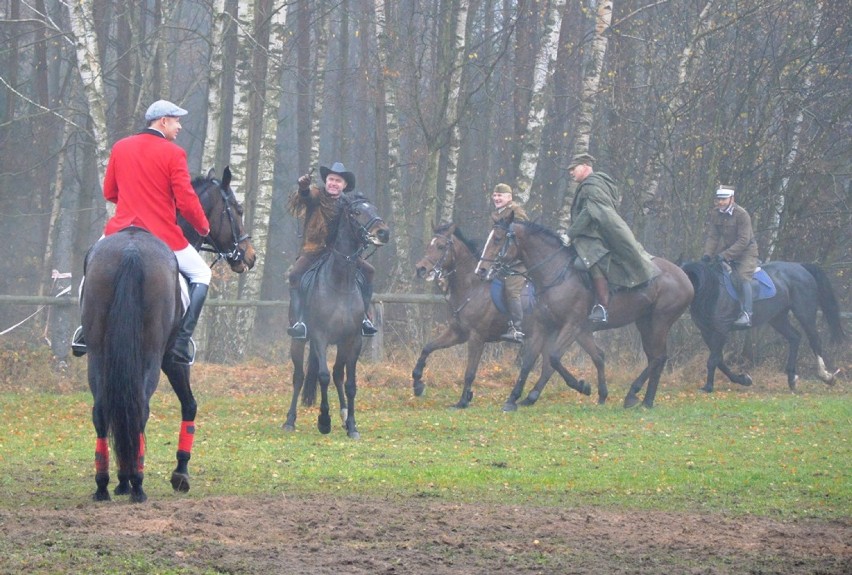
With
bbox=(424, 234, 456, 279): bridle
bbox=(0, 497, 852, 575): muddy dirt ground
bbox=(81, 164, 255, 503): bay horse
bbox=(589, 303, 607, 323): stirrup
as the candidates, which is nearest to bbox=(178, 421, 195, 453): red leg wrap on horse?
bbox=(81, 164, 255, 503): bay horse

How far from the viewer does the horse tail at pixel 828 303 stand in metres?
20.3

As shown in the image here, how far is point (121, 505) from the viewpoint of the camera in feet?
26.9

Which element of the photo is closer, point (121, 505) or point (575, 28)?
point (121, 505)

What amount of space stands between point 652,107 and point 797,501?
13517mm

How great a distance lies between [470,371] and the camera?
55.1 feet

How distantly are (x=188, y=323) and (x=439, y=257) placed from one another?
8.18 m

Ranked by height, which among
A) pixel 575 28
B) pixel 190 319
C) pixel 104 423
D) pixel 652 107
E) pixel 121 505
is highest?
pixel 575 28

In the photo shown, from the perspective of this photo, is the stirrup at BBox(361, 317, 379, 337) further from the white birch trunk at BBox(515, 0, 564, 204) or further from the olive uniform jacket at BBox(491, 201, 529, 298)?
the white birch trunk at BBox(515, 0, 564, 204)

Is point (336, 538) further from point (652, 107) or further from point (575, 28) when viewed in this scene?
point (575, 28)

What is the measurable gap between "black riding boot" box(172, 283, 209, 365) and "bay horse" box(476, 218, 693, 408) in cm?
724

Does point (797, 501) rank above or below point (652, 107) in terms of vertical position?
below

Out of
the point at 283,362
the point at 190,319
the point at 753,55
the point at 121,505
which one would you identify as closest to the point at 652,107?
the point at 753,55

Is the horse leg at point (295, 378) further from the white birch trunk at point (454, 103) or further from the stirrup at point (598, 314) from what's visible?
the white birch trunk at point (454, 103)

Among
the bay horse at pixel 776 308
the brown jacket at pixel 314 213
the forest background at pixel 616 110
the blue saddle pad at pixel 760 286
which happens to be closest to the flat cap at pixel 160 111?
the brown jacket at pixel 314 213
